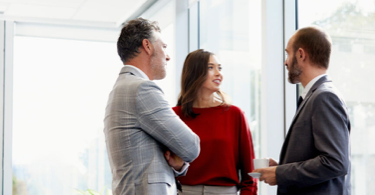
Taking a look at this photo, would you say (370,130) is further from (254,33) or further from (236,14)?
(236,14)

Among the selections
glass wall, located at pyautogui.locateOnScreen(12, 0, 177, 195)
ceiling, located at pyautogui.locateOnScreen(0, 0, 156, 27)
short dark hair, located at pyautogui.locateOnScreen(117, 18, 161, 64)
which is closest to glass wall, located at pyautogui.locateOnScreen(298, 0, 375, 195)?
short dark hair, located at pyautogui.locateOnScreen(117, 18, 161, 64)

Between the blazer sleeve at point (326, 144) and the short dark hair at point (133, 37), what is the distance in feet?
2.44

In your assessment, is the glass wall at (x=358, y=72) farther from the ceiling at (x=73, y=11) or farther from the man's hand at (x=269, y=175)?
the ceiling at (x=73, y=11)

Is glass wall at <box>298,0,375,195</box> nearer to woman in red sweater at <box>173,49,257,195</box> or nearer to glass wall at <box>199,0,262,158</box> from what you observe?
woman in red sweater at <box>173,49,257,195</box>

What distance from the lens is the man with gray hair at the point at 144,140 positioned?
5.51ft

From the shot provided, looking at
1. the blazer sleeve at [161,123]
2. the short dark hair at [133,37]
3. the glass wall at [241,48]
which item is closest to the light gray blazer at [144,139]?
the blazer sleeve at [161,123]

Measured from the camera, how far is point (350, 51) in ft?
7.77

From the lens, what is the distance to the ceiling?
4547 mm

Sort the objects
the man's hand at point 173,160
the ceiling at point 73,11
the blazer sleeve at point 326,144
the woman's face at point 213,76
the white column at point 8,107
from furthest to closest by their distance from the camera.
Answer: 1. the white column at point 8,107
2. the ceiling at point 73,11
3. the woman's face at point 213,76
4. the man's hand at point 173,160
5. the blazer sleeve at point 326,144

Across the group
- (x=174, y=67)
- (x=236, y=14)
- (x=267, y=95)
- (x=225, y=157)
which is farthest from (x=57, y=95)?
(x=225, y=157)

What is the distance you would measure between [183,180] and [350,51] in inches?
43.6

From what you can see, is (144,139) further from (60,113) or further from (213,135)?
(60,113)

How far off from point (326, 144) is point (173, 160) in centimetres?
58

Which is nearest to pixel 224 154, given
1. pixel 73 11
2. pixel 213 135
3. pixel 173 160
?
pixel 213 135
